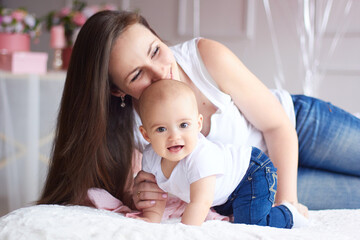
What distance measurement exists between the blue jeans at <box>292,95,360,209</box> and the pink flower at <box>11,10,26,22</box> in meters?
2.06

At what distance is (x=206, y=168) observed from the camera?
120cm

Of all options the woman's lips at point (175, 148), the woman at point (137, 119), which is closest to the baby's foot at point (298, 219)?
the woman at point (137, 119)

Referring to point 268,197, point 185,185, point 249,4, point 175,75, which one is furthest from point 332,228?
point 249,4

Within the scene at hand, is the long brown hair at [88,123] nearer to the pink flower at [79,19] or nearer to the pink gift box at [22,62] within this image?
the pink gift box at [22,62]

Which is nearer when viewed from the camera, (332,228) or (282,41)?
(332,228)

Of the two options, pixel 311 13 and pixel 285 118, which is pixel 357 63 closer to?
pixel 311 13

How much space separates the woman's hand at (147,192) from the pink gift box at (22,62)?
1.66 m

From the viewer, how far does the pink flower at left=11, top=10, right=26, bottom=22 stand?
2.94 meters

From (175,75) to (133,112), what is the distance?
0.30 meters

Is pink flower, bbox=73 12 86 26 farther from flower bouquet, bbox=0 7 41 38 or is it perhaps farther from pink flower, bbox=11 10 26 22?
pink flower, bbox=11 10 26 22

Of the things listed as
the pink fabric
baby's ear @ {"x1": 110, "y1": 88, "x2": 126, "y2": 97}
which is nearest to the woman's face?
baby's ear @ {"x1": 110, "y1": 88, "x2": 126, "y2": 97}

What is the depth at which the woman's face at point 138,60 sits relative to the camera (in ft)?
4.42

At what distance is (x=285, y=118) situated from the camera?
5.31 ft

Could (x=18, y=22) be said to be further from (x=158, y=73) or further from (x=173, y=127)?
(x=173, y=127)
